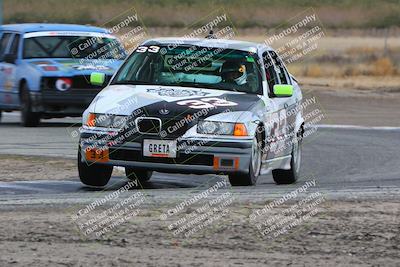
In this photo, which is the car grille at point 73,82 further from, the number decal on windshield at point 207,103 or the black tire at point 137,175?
the number decal on windshield at point 207,103

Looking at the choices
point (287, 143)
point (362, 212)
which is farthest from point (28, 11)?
point (362, 212)

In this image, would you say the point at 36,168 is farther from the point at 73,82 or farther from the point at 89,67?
the point at 89,67

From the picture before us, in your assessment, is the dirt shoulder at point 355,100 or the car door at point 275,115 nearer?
the car door at point 275,115

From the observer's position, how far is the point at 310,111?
2517 centimetres

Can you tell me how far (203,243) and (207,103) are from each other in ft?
11.0

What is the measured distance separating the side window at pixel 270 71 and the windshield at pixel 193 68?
0.25m

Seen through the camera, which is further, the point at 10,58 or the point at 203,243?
the point at 10,58

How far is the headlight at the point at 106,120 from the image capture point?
34.9ft

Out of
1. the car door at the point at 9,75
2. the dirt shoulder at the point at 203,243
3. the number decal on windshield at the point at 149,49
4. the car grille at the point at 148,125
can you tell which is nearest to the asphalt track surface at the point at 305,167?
the car door at the point at 9,75

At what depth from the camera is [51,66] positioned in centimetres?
1836

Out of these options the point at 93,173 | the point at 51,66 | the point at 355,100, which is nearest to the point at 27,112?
the point at 51,66

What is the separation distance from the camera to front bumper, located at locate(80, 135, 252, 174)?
10633mm

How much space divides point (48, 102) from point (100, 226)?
1025 centimetres

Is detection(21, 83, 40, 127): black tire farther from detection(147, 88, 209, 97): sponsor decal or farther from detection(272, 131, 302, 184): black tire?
detection(147, 88, 209, 97): sponsor decal
